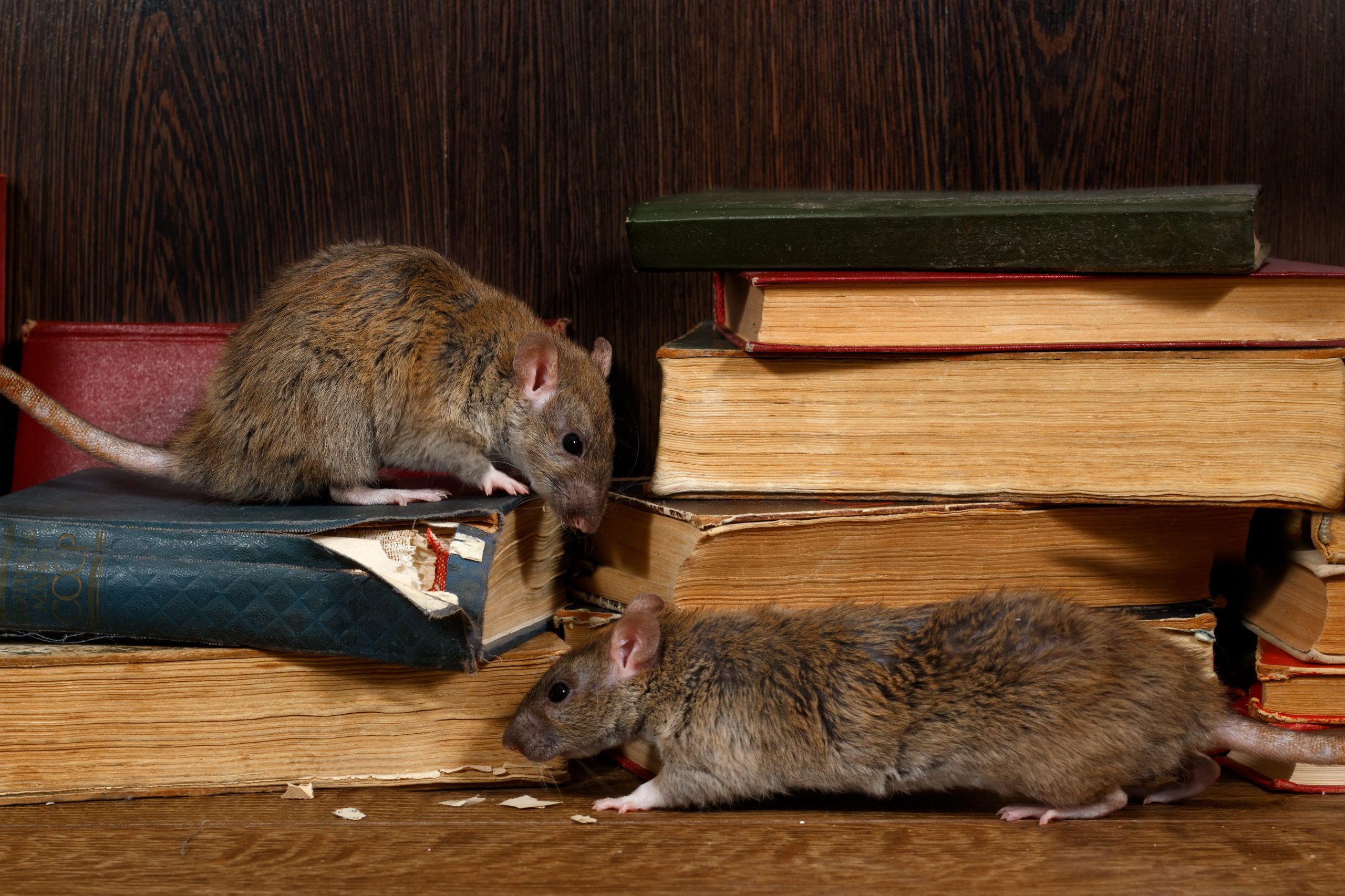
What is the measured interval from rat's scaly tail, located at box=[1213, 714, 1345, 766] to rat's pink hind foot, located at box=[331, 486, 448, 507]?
1.65m

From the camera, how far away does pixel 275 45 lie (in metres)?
3.02

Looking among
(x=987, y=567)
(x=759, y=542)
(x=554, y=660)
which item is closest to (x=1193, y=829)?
(x=987, y=567)

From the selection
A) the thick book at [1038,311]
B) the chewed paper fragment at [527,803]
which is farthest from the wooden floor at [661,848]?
the thick book at [1038,311]

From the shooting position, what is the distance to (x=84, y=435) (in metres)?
2.59

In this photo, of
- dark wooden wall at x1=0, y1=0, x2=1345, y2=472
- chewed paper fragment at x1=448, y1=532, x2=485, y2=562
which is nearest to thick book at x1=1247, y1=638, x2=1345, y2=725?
dark wooden wall at x1=0, y1=0, x2=1345, y2=472

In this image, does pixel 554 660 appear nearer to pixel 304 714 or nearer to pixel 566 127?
pixel 304 714

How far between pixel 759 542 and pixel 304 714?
0.97 m

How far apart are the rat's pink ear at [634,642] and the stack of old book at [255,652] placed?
0.18m

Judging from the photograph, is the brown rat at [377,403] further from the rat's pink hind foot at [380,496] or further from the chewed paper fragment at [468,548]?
the chewed paper fragment at [468,548]

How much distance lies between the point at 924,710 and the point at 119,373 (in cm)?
220

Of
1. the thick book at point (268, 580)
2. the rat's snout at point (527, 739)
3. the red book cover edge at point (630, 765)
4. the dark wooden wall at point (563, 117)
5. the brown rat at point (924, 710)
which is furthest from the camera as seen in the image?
the dark wooden wall at point (563, 117)

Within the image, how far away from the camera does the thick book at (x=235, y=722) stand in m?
2.21

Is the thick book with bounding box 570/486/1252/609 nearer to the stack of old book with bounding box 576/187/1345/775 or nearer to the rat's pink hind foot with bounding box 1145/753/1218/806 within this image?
the stack of old book with bounding box 576/187/1345/775

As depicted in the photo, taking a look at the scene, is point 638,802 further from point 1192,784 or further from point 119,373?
point 119,373
